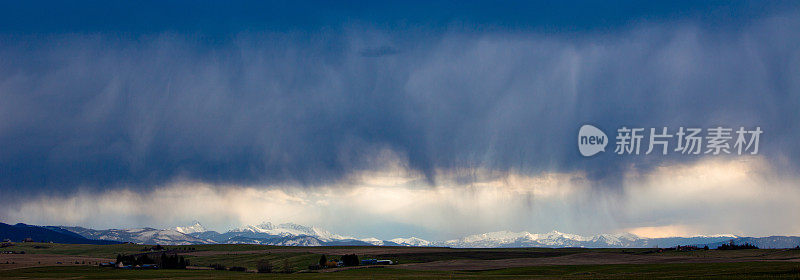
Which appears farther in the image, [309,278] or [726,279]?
[309,278]

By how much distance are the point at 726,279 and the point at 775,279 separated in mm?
7144

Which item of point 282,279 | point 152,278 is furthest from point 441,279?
point 152,278

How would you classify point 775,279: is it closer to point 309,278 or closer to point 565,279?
point 565,279

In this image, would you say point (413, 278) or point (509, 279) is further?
point (413, 278)

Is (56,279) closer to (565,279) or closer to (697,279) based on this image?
(565,279)

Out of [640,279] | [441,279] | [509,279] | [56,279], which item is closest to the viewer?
[640,279]

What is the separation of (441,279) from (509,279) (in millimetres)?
16681

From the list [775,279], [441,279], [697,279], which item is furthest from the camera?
[441,279]

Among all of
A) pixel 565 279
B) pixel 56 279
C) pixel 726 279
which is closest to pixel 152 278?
pixel 56 279

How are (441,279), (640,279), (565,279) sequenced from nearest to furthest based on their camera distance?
(640,279), (565,279), (441,279)

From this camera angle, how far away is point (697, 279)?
105m

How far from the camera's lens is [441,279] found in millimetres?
141000

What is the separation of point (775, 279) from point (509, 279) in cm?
5075

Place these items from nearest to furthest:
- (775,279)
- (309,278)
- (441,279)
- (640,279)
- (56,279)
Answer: (775,279), (640,279), (441,279), (309,278), (56,279)
